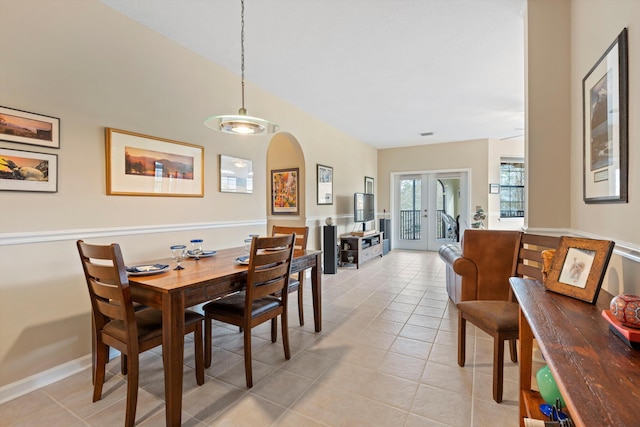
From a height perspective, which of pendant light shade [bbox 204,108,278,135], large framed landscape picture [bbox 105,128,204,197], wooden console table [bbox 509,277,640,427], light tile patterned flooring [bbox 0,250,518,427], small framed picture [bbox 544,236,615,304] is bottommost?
light tile patterned flooring [bbox 0,250,518,427]

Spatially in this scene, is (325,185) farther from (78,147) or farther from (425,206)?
(78,147)

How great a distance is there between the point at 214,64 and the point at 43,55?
1.50 meters

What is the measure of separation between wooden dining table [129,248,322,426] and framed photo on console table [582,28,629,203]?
6.97 feet

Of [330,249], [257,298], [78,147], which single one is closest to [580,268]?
[257,298]

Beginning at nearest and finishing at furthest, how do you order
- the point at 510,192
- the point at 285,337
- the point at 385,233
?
the point at 285,337 < the point at 510,192 < the point at 385,233

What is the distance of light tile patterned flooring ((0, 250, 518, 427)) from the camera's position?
1.64 metres

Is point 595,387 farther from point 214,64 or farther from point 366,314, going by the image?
point 214,64

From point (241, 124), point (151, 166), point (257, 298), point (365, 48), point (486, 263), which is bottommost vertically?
point (257, 298)

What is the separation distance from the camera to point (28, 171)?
75.6 inches

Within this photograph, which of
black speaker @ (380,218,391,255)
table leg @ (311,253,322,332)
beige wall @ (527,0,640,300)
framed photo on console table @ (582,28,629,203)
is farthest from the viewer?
black speaker @ (380,218,391,255)

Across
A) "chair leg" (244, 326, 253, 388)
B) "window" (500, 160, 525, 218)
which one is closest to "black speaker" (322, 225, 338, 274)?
"chair leg" (244, 326, 253, 388)

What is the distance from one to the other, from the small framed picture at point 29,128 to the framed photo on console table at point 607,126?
10.9 ft

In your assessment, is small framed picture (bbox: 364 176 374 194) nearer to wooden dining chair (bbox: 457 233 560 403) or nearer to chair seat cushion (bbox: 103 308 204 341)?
wooden dining chair (bbox: 457 233 560 403)

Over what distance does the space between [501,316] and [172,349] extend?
1.90m
